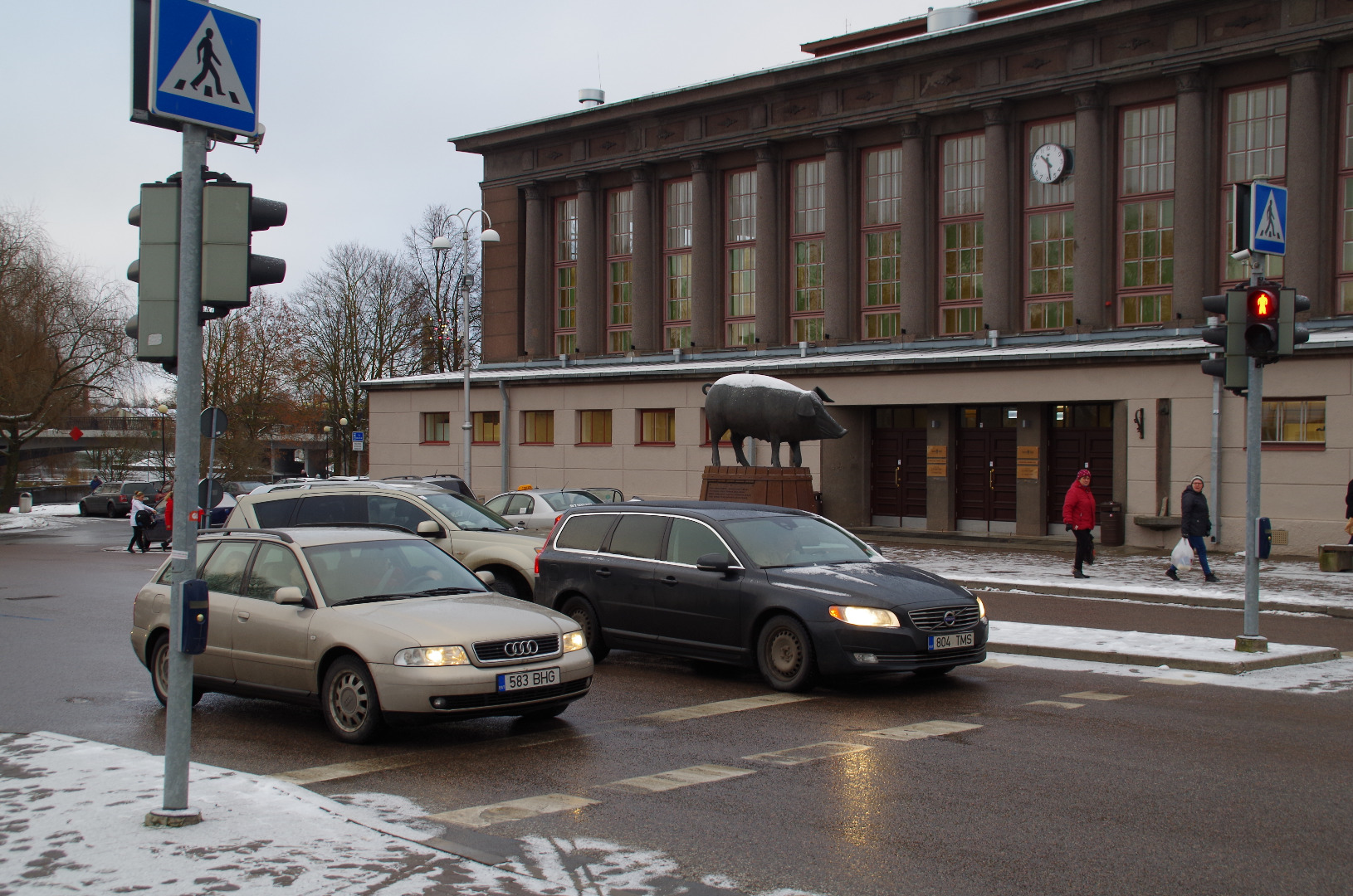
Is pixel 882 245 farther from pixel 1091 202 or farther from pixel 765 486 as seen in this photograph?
pixel 765 486

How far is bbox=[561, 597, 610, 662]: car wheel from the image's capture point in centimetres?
1266

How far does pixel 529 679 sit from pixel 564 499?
15.6m

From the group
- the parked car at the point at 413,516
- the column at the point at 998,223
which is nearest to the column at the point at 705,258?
the column at the point at 998,223

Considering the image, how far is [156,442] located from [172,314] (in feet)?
208

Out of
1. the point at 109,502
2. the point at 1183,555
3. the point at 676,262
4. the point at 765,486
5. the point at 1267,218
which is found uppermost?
the point at 676,262

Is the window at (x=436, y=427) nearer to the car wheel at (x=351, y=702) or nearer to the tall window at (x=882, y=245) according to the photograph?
the tall window at (x=882, y=245)

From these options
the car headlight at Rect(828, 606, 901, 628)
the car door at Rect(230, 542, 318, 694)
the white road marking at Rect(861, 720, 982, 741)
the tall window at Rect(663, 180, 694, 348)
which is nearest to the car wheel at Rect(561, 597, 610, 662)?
the car headlight at Rect(828, 606, 901, 628)

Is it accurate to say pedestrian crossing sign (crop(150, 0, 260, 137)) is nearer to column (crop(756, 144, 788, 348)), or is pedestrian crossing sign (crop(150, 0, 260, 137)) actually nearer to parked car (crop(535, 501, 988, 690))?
parked car (crop(535, 501, 988, 690))

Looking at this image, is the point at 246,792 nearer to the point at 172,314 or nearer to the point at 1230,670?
the point at 172,314


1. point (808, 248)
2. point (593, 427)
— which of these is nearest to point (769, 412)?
point (808, 248)

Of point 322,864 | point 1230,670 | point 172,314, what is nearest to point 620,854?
point 322,864

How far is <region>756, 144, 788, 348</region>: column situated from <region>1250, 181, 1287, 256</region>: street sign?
84.4 feet

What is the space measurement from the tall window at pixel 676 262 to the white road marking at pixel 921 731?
3259 cm

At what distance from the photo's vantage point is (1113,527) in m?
28.4
